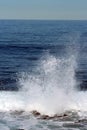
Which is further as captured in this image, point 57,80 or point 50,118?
point 57,80

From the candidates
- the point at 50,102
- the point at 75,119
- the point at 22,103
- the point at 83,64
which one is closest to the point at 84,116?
the point at 75,119

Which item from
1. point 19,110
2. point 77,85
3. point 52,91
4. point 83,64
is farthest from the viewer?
point 83,64

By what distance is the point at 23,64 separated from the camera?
5384 cm

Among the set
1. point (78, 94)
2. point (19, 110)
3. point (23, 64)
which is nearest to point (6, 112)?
point (19, 110)

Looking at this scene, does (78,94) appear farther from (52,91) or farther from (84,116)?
(84,116)

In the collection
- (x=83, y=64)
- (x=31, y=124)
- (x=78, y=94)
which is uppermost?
(x=83, y=64)

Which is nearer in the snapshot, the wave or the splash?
the splash

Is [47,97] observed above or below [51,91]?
below

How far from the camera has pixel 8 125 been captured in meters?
24.0

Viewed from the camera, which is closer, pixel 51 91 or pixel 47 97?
pixel 47 97

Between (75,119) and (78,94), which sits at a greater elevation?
(78,94)

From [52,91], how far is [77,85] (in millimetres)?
10622

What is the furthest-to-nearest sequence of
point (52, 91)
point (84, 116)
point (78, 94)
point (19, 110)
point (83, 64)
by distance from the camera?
point (83, 64) → point (78, 94) → point (52, 91) → point (19, 110) → point (84, 116)

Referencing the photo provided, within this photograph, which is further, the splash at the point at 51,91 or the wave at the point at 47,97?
the wave at the point at 47,97
